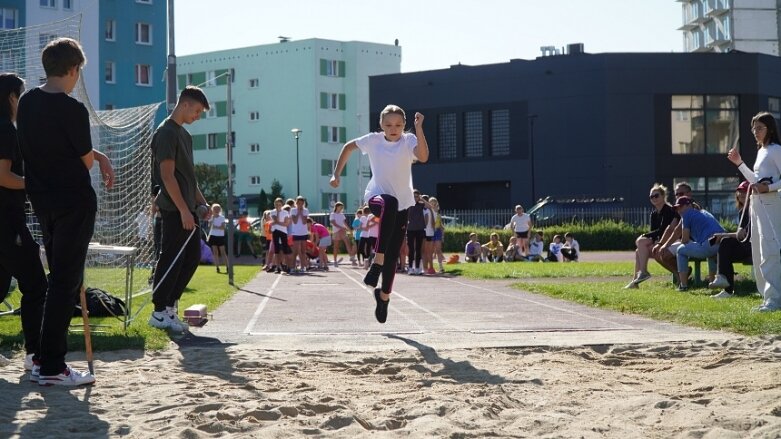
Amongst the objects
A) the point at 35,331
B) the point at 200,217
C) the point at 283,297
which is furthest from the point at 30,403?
the point at 283,297

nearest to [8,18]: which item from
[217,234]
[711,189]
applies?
[217,234]

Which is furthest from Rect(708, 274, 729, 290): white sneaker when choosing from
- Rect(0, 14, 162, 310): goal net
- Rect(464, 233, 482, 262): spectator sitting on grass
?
Rect(464, 233, 482, 262): spectator sitting on grass

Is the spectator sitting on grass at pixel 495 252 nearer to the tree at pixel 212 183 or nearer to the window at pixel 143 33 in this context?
the window at pixel 143 33

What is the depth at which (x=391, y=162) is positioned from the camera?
9.35 m

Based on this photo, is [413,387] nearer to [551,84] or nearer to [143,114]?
[143,114]

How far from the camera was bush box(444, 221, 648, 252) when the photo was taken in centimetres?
4450

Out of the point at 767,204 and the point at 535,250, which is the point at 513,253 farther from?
the point at 767,204

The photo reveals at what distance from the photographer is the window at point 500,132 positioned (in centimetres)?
6153

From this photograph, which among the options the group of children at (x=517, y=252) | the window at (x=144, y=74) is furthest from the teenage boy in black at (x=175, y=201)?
the window at (x=144, y=74)

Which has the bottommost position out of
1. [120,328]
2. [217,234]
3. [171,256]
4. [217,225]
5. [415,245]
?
[120,328]

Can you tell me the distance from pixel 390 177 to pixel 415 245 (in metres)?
14.5

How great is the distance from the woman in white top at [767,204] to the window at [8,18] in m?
51.3

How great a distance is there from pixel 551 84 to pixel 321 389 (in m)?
55.0

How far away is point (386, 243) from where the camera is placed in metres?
9.47
